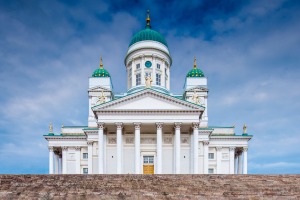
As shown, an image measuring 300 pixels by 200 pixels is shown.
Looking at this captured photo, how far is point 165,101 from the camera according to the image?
31.9 m

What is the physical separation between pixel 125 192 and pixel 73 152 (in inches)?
1109

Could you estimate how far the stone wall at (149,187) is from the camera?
1409cm

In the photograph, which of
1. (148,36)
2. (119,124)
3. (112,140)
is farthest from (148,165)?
(148,36)

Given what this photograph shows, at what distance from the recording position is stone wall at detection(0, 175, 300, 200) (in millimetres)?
14086

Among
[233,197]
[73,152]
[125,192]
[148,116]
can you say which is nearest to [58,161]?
[73,152]

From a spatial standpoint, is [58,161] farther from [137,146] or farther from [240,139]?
[240,139]

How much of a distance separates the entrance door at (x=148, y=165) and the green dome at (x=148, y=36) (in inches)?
819

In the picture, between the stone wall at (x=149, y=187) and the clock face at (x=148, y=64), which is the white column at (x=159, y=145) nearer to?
the stone wall at (x=149, y=187)

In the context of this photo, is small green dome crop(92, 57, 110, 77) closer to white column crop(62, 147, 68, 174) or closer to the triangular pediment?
white column crop(62, 147, 68, 174)

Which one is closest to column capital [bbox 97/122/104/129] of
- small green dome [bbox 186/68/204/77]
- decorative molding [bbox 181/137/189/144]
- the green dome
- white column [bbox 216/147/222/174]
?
decorative molding [bbox 181/137/189/144]

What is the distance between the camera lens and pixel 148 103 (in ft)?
105

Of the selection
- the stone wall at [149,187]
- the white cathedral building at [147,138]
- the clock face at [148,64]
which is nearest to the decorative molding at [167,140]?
the white cathedral building at [147,138]

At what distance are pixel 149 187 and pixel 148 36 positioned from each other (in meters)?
34.4

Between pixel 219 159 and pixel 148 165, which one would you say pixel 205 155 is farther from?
pixel 148 165
